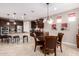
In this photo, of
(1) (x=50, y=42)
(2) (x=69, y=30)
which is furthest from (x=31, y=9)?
(2) (x=69, y=30)

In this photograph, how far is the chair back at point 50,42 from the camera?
132 inches

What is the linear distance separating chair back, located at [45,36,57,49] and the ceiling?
74 cm

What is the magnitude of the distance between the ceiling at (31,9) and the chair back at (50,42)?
74 cm

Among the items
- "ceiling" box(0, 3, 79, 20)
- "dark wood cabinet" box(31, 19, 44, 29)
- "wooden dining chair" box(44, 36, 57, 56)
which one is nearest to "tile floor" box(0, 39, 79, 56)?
"wooden dining chair" box(44, 36, 57, 56)

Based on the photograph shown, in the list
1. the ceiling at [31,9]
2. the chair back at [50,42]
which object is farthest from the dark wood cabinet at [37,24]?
the chair back at [50,42]

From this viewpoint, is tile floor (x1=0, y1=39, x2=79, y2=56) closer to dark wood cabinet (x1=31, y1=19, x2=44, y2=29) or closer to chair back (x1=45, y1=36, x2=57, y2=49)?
chair back (x1=45, y1=36, x2=57, y2=49)

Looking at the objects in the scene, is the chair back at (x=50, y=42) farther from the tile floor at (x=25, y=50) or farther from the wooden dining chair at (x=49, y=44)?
the tile floor at (x=25, y=50)

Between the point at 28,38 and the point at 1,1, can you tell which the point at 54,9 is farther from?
the point at 1,1

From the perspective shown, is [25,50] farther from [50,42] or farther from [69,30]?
[69,30]

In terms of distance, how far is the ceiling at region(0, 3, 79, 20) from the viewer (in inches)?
125

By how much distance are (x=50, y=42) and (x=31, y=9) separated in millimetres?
1196

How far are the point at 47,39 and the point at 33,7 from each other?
109 centimetres

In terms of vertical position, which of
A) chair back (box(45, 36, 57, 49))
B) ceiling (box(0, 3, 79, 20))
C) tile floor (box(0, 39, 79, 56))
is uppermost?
ceiling (box(0, 3, 79, 20))

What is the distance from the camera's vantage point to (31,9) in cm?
330
